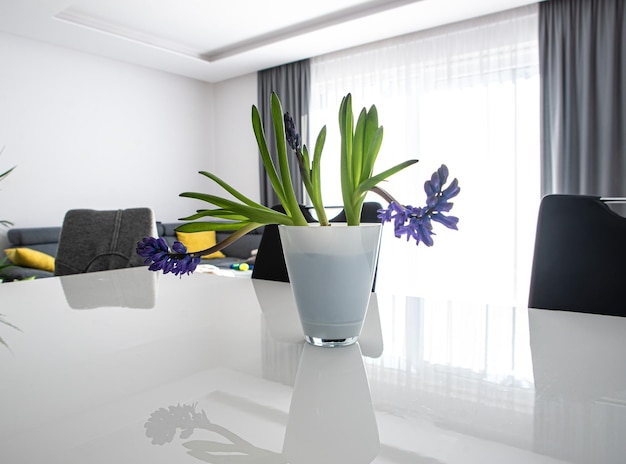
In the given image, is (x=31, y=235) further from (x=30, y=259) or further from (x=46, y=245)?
(x=30, y=259)

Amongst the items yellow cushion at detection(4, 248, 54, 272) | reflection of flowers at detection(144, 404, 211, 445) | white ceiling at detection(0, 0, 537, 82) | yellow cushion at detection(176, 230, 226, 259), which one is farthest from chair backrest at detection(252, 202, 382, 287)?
yellow cushion at detection(176, 230, 226, 259)

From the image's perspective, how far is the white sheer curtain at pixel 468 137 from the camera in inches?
159

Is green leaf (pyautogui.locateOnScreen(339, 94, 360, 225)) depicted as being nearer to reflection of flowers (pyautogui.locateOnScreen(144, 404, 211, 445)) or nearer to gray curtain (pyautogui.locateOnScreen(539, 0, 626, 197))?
reflection of flowers (pyautogui.locateOnScreen(144, 404, 211, 445))

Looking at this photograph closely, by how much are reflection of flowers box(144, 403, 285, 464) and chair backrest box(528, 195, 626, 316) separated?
80 centimetres

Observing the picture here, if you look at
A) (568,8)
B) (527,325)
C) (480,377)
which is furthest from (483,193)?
(480,377)

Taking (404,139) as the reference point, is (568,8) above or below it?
above

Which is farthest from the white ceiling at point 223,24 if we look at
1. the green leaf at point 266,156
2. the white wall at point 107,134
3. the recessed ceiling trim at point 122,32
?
the green leaf at point 266,156

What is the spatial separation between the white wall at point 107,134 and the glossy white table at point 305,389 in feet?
14.5

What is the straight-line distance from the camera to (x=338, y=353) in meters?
0.54

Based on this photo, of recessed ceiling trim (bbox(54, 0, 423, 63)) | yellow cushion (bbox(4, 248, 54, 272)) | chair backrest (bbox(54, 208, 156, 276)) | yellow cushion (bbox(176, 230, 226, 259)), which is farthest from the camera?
yellow cushion (bbox(176, 230, 226, 259))

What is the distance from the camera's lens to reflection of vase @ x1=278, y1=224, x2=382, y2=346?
0.53 metres

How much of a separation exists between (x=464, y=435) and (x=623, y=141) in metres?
4.03

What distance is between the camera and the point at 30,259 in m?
3.87

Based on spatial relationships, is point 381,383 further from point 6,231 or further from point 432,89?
point 6,231
